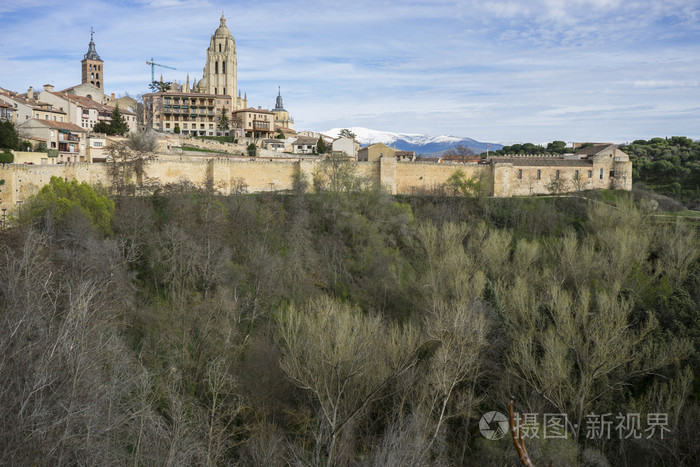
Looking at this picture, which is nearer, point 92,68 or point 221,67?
point 221,67

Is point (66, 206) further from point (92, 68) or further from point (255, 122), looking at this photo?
point (92, 68)

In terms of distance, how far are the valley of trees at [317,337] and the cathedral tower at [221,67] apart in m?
41.3

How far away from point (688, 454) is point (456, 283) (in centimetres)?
1050

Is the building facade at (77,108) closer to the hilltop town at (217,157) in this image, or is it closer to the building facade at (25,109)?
the hilltop town at (217,157)

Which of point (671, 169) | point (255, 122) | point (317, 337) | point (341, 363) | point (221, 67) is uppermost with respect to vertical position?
point (221, 67)

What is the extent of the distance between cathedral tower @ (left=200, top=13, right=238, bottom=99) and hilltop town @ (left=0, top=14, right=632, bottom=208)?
28.5ft

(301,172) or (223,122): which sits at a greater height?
(223,122)

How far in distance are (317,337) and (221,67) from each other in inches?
2407

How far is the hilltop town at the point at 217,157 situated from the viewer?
31.8 metres

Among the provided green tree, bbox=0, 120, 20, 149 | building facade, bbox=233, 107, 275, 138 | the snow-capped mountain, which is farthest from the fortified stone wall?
the snow-capped mountain

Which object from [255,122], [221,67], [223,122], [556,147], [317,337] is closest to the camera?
[317,337]

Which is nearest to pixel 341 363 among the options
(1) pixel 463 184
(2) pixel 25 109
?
(1) pixel 463 184

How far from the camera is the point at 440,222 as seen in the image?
33188 millimetres

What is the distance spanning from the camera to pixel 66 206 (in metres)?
22.6
